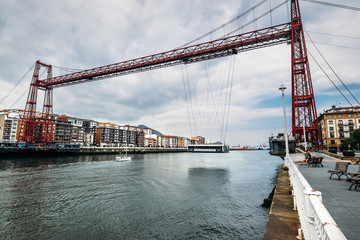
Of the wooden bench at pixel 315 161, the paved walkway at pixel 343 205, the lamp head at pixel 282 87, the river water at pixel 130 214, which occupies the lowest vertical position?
the river water at pixel 130 214

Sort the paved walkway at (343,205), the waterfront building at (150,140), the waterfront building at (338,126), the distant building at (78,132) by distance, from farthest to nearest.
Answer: the waterfront building at (150,140) < the distant building at (78,132) < the waterfront building at (338,126) < the paved walkway at (343,205)

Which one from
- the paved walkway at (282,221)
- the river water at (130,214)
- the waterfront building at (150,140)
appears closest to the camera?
the paved walkway at (282,221)

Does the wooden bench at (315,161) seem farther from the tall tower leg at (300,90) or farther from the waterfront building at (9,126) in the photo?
the waterfront building at (9,126)

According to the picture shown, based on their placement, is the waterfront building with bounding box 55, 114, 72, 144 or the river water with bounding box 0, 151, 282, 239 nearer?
the river water with bounding box 0, 151, 282, 239

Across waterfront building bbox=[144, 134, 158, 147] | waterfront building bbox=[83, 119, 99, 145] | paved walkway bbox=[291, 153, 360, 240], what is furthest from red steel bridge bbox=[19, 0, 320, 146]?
waterfront building bbox=[144, 134, 158, 147]

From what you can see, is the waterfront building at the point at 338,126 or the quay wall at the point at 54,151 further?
the waterfront building at the point at 338,126

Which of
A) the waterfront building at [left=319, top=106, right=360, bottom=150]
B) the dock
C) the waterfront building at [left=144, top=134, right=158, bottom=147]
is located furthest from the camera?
the waterfront building at [left=144, top=134, right=158, bottom=147]

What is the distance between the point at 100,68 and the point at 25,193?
43.5 m

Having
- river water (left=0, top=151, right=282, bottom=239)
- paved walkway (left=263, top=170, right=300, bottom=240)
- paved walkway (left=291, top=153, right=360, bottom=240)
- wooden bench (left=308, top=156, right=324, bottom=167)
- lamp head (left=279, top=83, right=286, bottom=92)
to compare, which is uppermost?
lamp head (left=279, top=83, right=286, bottom=92)

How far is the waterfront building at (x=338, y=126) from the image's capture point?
2200 inches

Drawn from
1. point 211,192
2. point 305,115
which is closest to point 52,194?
point 211,192

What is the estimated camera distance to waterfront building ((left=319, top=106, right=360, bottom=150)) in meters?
55.9

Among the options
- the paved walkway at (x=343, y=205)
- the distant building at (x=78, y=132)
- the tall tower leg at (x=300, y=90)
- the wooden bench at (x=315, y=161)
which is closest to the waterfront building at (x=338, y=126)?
the tall tower leg at (x=300, y=90)

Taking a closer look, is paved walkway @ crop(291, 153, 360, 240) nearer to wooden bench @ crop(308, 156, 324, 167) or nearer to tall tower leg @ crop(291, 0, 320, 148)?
wooden bench @ crop(308, 156, 324, 167)
